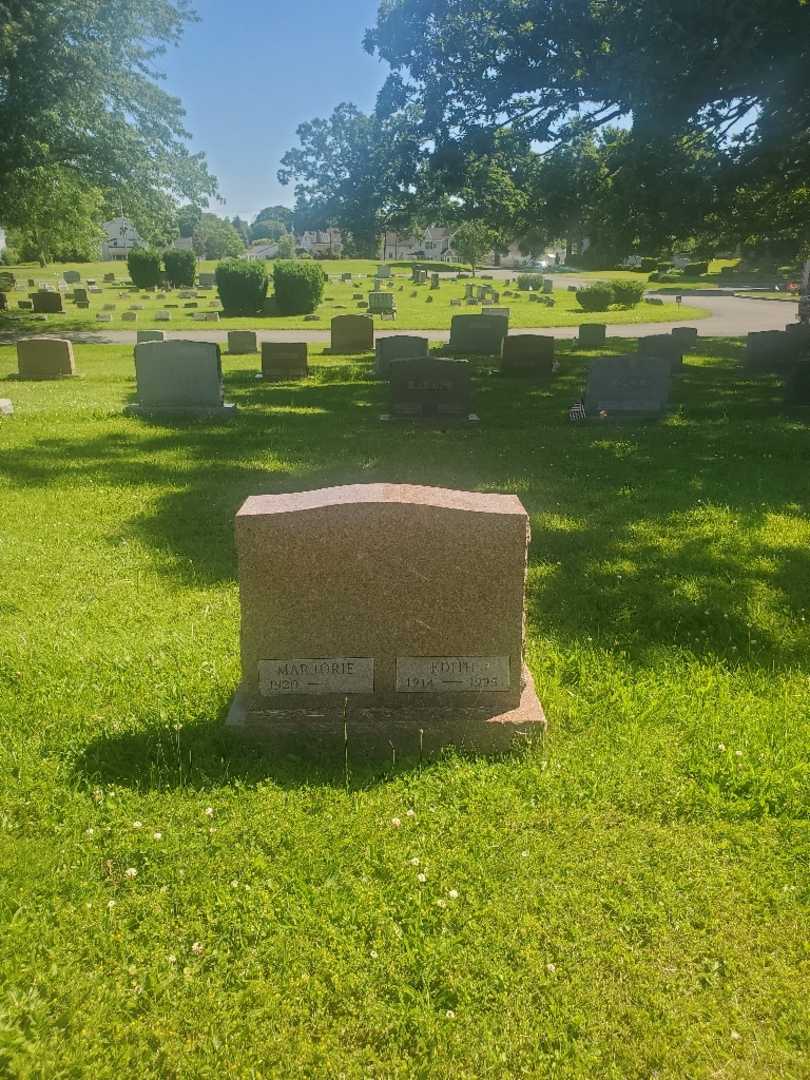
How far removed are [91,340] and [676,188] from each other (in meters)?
21.6

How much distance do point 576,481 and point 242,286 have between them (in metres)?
31.4

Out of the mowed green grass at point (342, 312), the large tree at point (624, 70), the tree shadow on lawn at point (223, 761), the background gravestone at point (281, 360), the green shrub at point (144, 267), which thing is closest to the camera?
the tree shadow on lawn at point (223, 761)

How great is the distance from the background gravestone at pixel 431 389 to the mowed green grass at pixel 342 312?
2047cm

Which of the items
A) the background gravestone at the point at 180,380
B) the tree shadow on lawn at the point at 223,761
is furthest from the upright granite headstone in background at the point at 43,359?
the tree shadow on lawn at the point at 223,761

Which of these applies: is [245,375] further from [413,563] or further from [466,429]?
[413,563]

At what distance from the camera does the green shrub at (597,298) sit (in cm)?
4162

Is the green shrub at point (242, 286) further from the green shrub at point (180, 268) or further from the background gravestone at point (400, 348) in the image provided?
the background gravestone at point (400, 348)

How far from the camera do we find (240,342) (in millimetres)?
24250

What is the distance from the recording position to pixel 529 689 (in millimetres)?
4391

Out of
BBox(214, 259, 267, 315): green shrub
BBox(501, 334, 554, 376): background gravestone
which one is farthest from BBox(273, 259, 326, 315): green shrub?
BBox(501, 334, 554, 376): background gravestone

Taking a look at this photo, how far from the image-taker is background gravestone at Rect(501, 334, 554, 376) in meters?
18.7

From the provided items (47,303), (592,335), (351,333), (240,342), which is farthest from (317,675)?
(47,303)

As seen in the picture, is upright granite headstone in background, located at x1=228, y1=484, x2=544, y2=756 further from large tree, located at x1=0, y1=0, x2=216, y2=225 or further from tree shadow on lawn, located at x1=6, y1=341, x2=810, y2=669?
large tree, located at x1=0, y1=0, x2=216, y2=225

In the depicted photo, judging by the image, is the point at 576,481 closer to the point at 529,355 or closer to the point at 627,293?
the point at 529,355
